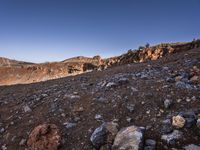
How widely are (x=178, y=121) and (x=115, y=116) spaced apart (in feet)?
5.09

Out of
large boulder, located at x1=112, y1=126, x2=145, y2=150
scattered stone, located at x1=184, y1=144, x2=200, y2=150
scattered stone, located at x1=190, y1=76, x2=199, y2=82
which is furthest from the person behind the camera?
scattered stone, located at x1=190, y1=76, x2=199, y2=82

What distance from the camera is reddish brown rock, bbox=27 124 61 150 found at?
20.8 feet

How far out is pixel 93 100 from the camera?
8.04 metres

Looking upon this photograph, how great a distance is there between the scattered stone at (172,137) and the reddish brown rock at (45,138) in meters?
2.36

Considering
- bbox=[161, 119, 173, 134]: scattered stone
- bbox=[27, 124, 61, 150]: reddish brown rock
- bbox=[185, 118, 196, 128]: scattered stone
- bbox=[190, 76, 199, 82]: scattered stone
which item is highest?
bbox=[190, 76, 199, 82]: scattered stone

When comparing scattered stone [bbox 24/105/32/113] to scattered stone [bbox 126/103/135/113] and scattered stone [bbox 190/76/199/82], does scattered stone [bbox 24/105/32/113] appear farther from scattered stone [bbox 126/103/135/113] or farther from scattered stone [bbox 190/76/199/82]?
scattered stone [bbox 190/76/199/82]

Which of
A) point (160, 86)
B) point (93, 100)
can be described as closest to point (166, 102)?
point (160, 86)

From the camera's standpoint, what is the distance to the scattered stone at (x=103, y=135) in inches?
234

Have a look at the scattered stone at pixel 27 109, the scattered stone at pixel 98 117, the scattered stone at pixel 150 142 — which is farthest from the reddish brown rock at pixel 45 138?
the scattered stone at pixel 150 142

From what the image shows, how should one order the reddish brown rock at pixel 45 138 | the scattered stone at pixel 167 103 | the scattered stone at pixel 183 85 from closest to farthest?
the reddish brown rock at pixel 45 138, the scattered stone at pixel 167 103, the scattered stone at pixel 183 85

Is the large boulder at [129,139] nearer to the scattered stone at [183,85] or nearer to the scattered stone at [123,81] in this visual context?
the scattered stone at [183,85]

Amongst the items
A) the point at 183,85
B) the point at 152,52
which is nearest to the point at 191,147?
the point at 183,85

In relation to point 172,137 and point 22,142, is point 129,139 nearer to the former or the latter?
point 172,137

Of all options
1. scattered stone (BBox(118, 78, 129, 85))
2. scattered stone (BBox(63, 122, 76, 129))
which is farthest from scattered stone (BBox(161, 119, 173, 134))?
scattered stone (BBox(118, 78, 129, 85))
